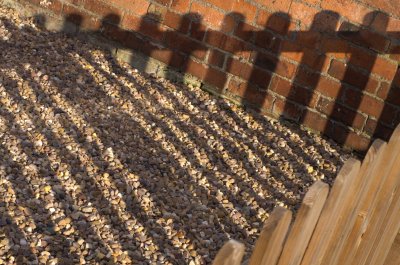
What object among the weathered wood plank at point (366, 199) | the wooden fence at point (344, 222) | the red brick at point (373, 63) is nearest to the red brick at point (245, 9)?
the red brick at point (373, 63)

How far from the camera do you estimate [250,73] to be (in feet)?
16.7

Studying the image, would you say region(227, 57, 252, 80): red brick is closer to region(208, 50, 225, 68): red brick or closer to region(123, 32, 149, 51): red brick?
region(208, 50, 225, 68): red brick

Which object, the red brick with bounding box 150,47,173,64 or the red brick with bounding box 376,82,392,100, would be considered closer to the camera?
the red brick with bounding box 376,82,392,100

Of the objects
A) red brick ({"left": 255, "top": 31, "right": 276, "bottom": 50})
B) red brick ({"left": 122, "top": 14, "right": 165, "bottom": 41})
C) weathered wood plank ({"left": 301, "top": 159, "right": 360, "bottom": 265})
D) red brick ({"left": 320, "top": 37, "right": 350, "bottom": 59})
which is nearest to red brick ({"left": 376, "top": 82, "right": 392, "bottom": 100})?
red brick ({"left": 320, "top": 37, "right": 350, "bottom": 59})

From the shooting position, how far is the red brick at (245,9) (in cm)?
498

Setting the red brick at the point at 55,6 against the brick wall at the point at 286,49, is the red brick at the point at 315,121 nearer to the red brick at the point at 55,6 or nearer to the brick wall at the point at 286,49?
the brick wall at the point at 286,49

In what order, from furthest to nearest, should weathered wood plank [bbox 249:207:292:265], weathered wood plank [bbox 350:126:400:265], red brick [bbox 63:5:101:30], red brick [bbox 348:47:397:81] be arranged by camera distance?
red brick [bbox 63:5:101:30] → red brick [bbox 348:47:397:81] → weathered wood plank [bbox 350:126:400:265] → weathered wood plank [bbox 249:207:292:265]

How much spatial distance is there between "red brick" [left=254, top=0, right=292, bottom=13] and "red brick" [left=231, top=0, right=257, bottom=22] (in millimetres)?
57

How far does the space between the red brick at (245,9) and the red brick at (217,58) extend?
0.97 ft

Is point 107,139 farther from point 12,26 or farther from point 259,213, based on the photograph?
point 12,26

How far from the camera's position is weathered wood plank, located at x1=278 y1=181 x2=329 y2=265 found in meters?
1.81

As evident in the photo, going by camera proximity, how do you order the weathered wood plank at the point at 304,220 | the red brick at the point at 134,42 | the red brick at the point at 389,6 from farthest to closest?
the red brick at the point at 134,42, the red brick at the point at 389,6, the weathered wood plank at the point at 304,220

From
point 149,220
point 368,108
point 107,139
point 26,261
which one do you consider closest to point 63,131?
point 107,139

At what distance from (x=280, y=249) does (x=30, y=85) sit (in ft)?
10.0
